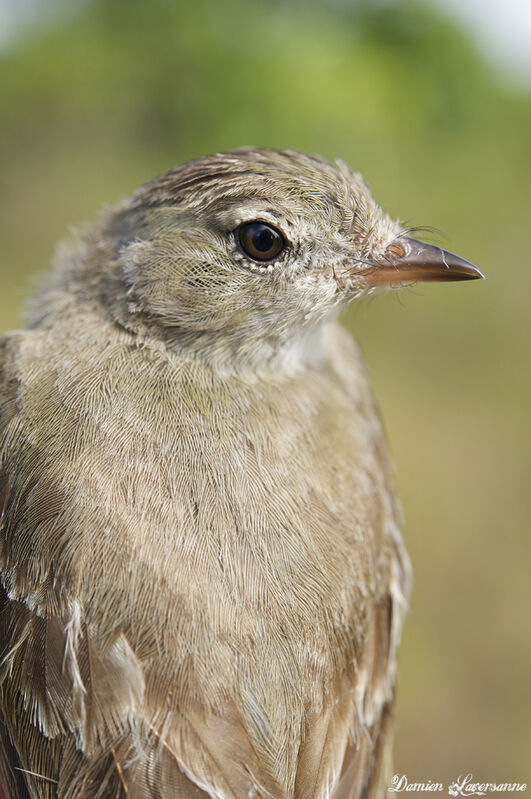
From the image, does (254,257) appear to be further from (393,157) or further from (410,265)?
(393,157)

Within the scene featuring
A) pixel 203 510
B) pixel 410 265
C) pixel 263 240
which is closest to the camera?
pixel 203 510

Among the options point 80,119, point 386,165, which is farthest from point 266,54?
point 80,119

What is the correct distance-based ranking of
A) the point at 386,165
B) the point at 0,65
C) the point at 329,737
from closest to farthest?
the point at 329,737 → the point at 386,165 → the point at 0,65

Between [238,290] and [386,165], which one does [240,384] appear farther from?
[386,165]

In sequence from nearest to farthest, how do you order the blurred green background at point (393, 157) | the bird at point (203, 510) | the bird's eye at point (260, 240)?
the bird at point (203, 510) → the bird's eye at point (260, 240) → the blurred green background at point (393, 157)

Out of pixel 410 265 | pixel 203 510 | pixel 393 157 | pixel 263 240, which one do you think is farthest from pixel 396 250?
pixel 393 157

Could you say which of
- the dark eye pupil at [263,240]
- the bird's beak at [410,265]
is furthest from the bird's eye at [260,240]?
the bird's beak at [410,265]

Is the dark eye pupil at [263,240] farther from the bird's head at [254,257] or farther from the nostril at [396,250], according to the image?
the nostril at [396,250]
